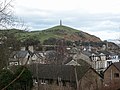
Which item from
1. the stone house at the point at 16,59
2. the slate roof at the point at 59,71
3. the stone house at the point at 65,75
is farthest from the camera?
the slate roof at the point at 59,71

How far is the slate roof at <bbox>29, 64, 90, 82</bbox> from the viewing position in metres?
27.8

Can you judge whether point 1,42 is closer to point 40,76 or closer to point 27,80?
point 27,80

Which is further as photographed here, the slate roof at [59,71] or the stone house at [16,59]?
the slate roof at [59,71]

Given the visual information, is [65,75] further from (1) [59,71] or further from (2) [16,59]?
(2) [16,59]

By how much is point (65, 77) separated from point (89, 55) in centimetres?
2055

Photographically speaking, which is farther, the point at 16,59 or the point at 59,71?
the point at 59,71

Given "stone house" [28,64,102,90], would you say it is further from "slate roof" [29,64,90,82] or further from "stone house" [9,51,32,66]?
"stone house" [9,51,32,66]

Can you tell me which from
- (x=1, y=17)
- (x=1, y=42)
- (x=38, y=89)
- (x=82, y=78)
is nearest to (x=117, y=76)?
(x=82, y=78)

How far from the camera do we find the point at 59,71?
29438 mm

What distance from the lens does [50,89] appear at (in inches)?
839

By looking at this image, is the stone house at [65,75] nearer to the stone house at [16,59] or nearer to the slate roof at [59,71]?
the slate roof at [59,71]

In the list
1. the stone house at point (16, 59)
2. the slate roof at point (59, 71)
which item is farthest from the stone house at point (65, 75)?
the stone house at point (16, 59)

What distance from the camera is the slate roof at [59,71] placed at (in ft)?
91.3

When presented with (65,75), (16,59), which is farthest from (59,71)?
(16,59)
